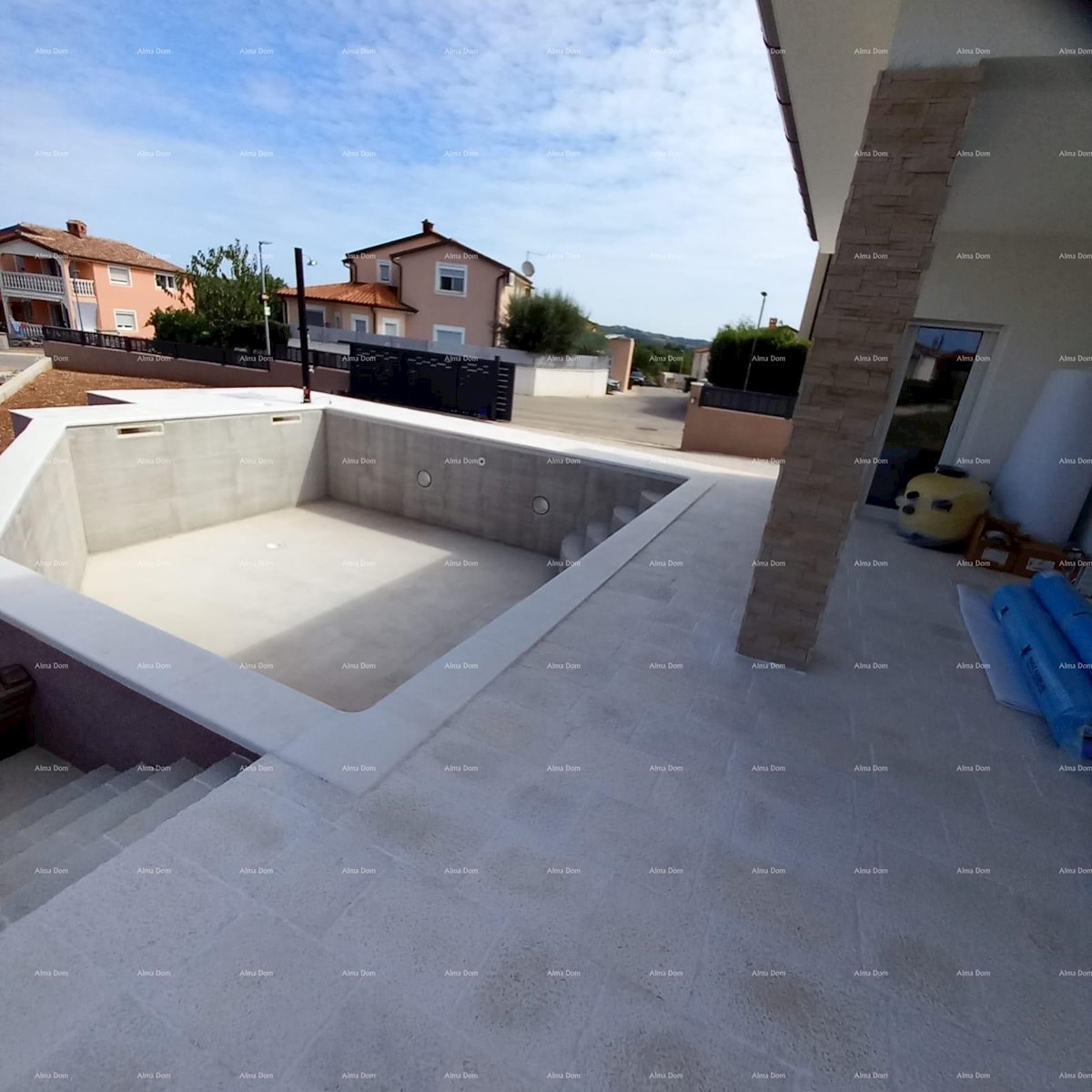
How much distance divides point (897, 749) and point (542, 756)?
188 centimetres

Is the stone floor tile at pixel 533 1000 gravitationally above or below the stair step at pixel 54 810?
above

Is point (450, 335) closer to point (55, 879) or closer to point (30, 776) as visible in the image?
point (30, 776)

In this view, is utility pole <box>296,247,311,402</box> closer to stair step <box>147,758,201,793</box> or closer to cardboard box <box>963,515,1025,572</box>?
stair step <box>147,758,201,793</box>

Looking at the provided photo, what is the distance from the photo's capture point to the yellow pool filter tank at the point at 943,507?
589cm

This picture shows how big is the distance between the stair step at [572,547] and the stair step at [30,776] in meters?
5.36

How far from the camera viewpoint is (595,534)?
783cm

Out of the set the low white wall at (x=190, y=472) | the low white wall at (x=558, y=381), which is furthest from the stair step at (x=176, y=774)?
the low white wall at (x=558, y=381)

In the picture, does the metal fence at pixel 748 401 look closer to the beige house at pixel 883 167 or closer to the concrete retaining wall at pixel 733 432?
the concrete retaining wall at pixel 733 432

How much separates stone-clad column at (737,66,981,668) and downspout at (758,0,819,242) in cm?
73

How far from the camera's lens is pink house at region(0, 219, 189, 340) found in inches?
1170

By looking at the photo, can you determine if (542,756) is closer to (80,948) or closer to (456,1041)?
(456,1041)

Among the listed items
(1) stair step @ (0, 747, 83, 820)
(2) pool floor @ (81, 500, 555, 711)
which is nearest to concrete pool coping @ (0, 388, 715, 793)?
(1) stair step @ (0, 747, 83, 820)

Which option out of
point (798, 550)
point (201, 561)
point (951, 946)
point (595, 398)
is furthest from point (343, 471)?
point (595, 398)

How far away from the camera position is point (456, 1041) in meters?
1.60
